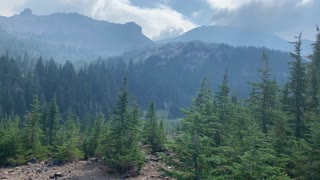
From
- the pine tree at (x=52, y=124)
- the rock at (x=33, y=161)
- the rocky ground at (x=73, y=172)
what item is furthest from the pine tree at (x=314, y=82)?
the pine tree at (x=52, y=124)

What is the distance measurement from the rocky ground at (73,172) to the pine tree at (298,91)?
1245cm

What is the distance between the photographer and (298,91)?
107ft

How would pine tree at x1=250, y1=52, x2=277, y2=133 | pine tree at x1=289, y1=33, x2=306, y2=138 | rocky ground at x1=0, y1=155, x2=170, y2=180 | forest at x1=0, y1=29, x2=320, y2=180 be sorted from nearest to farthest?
A: 1. forest at x1=0, y1=29, x2=320, y2=180
2. rocky ground at x1=0, y1=155, x2=170, y2=180
3. pine tree at x1=289, y1=33, x2=306, y2=138
4. pine tree at x1=250, y1=52, x2=277, y2=133

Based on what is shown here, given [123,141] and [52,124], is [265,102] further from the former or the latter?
[52,124]

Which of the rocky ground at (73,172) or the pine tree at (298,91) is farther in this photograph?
the pine tree at (298,91)

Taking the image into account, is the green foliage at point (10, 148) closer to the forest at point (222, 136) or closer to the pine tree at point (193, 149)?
the forest at point (222, 136)

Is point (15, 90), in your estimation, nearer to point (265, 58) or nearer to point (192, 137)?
point (265, 58)

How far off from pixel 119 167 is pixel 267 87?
1522 cm

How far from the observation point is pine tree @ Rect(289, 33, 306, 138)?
31.5 metres

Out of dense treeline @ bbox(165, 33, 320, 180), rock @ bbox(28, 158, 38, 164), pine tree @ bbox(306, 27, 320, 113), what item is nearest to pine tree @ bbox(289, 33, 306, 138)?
dense treeline @ bbox(165, 33, 320, 180)

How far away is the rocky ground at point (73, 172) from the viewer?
29.3 metres

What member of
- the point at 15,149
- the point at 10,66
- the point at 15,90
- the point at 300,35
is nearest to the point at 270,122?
the point at 300,35

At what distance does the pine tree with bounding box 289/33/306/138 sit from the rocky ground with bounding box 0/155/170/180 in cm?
1245

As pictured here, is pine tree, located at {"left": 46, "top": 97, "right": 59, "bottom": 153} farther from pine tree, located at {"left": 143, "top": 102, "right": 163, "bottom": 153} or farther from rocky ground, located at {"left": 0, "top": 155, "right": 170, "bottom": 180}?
rocky ground, located at {"left": 0, "top": 155, "right": 170, "bottom": 180}
